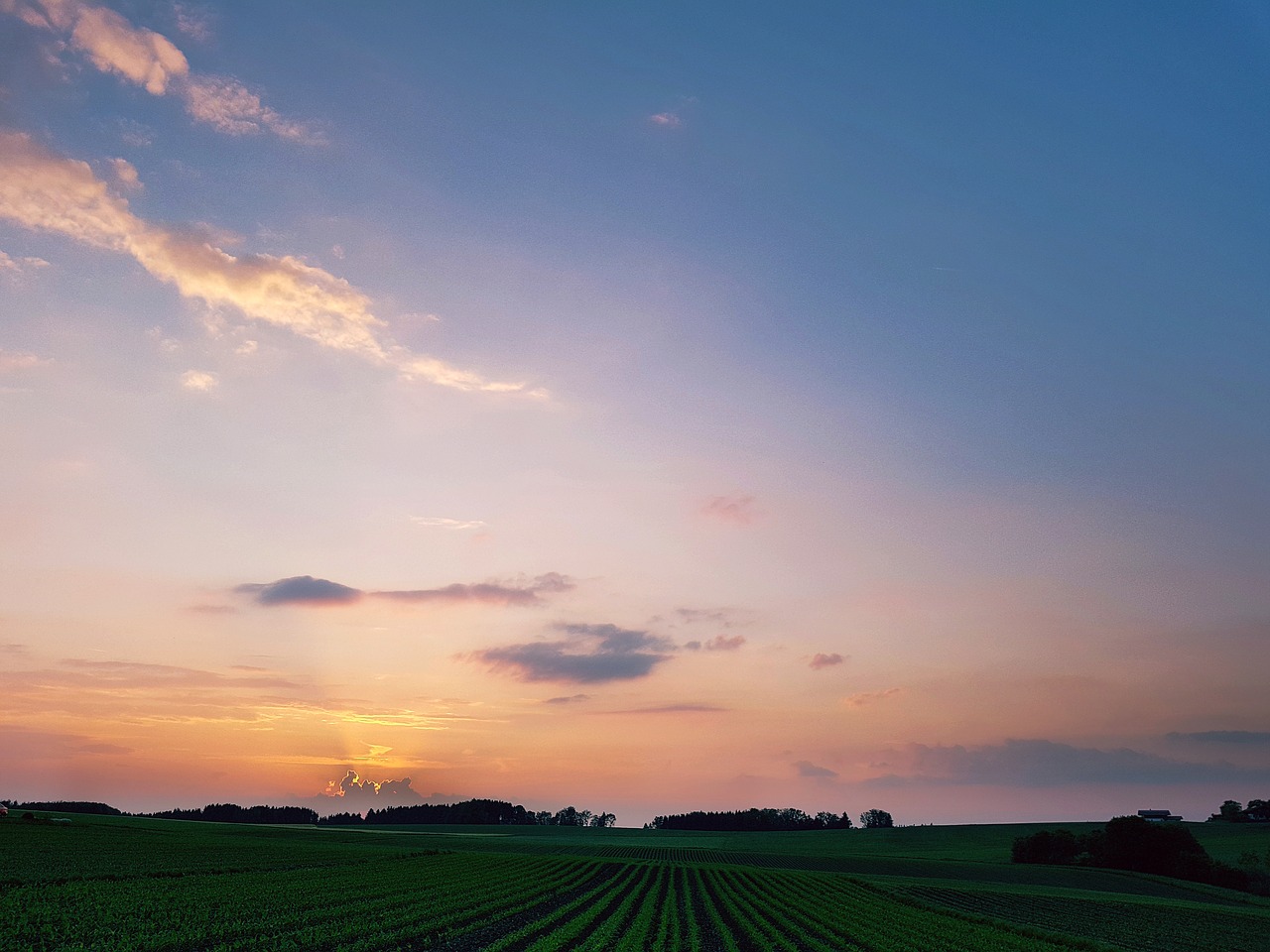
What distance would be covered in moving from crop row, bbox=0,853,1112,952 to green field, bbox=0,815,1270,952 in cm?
15

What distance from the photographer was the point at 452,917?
37406 mm

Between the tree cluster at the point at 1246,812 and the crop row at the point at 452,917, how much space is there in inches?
6202

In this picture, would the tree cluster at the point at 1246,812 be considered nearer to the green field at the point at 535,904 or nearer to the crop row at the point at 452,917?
the green field at the point at 535,904

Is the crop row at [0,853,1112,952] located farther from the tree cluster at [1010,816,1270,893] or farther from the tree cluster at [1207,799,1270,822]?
the tree cluster at [1207,799,1270,822]

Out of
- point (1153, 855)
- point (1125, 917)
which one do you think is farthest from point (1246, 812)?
point (1125, 917)

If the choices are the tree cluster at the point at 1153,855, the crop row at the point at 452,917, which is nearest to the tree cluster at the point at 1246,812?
the tree cluster at the point at 1153,855

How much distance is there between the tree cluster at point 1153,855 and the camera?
4016 inches

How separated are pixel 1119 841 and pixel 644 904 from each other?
89609 mm

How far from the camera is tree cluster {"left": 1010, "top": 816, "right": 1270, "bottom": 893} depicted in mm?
102000

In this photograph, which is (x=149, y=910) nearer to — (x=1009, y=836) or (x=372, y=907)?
(x=372, y=907)

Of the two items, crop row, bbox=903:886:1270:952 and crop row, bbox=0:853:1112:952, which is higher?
crop row, bbox=0:853:1112:952

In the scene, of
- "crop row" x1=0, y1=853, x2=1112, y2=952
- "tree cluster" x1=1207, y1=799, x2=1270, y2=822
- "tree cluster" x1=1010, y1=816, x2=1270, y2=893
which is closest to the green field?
"crop row" x1=0, y1=853, x2=1112, y2=952

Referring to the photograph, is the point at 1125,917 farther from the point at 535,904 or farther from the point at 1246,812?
the point at 1246,812

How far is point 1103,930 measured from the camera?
49188 mm
